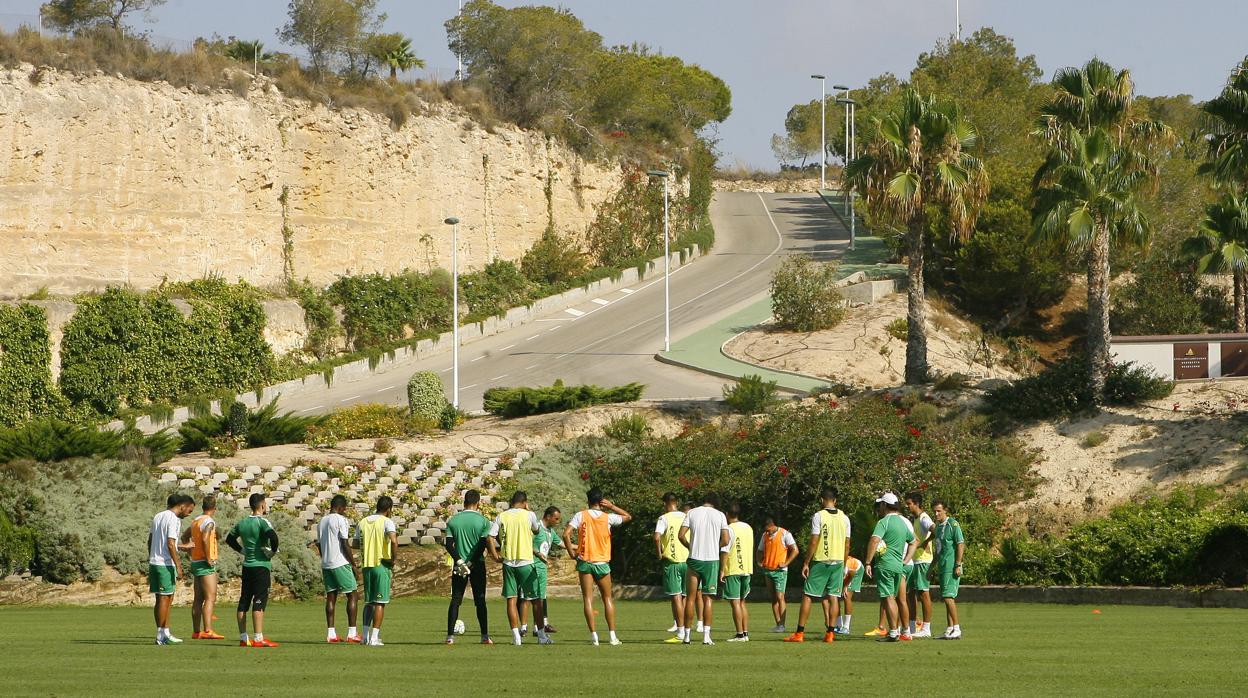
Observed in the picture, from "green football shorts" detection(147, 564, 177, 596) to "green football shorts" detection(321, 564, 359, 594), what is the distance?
5.81ft

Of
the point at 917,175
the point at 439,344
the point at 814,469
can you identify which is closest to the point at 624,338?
the point at 439,344

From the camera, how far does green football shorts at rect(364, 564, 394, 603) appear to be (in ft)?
54.4

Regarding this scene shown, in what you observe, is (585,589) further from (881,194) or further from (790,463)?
(881,194)

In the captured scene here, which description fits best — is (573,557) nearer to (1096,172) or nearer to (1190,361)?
(1096,172)

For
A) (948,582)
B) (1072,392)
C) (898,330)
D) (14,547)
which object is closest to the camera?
(948,582)

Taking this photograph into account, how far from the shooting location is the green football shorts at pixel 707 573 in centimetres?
1684

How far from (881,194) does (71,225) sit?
99.6 feet

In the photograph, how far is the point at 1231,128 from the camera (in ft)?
108

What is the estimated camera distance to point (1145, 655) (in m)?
14.5

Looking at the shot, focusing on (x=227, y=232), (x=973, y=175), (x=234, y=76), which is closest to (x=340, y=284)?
(x=227, y=232)

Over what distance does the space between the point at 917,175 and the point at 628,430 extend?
9.37 meters

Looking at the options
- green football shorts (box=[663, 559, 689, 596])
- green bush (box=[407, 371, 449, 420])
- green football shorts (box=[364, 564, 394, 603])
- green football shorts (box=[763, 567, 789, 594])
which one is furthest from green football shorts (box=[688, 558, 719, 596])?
A: green bush (box=[407, 371, 449, 420])

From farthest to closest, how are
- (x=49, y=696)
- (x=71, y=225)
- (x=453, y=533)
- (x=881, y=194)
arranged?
(x=71, y=225)
(x=881, y=194)
(x=453, y=533)
(x=49, y=696)

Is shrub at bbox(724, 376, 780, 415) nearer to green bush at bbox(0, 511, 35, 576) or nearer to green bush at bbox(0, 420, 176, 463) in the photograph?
green bush at bbox(0, 420, 176, 463)
